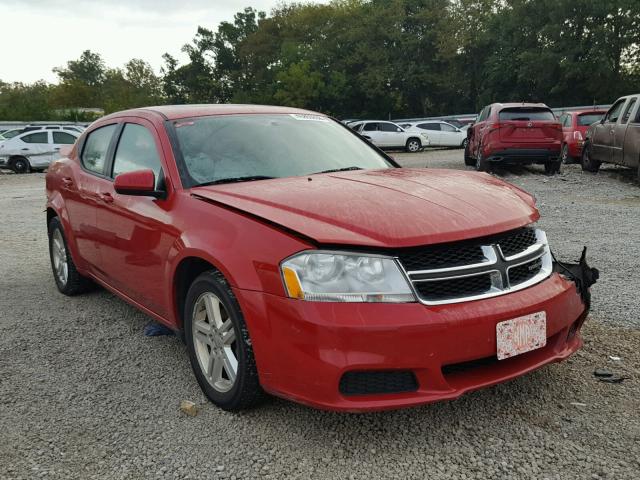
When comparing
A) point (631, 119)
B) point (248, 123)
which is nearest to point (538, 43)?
point (631, 119)

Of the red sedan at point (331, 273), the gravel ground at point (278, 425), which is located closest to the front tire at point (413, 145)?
the gravel ground at point (278, 425)

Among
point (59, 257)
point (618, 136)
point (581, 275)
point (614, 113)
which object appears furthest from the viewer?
point (614, 113)

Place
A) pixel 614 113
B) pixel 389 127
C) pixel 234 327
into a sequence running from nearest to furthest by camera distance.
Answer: pixel 234 327, pixel 614 113, pixel 389 127

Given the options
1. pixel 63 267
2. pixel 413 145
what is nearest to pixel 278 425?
pixel 63 267

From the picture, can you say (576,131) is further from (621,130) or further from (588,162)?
(621,130)

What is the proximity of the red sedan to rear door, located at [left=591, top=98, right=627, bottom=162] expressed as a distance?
33.8ft

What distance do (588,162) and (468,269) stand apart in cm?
1302

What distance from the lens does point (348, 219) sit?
8.50 ft

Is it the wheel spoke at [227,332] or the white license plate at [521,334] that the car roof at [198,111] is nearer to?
the wheel spoke at [227,332]

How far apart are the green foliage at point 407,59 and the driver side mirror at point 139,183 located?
4070cm

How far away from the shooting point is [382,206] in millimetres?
2734

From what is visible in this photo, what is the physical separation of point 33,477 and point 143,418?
1.92ft

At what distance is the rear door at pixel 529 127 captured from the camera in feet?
42.4

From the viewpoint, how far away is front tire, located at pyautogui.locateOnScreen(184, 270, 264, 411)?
106 inches
